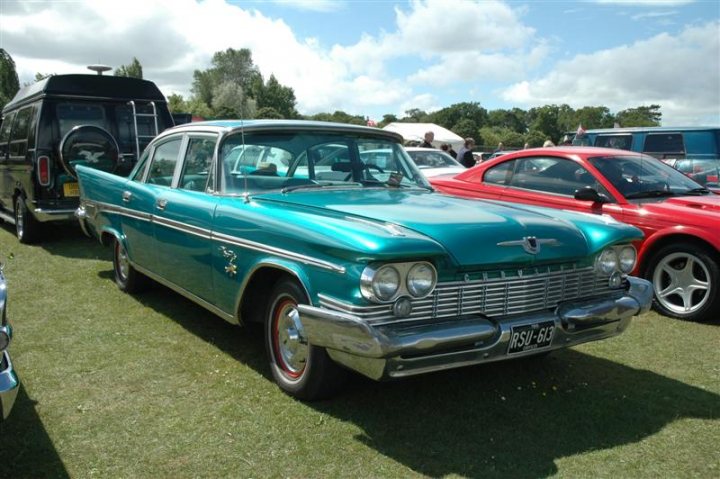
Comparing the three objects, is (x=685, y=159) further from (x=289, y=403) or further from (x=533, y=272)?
(x=289, y=403)

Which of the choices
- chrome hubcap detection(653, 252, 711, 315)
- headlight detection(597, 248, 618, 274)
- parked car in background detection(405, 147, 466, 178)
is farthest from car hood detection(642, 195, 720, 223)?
parked car in background detection(405, 147, 466, 178)

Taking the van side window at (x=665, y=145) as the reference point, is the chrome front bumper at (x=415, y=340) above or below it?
below

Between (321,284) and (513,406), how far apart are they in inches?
56.9

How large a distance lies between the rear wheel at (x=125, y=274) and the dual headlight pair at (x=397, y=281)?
11.7 ft

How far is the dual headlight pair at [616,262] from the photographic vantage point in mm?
3980

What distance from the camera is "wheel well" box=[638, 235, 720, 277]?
5691mm

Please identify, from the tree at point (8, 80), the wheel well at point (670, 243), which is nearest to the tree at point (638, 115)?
the tree at point (8, 80)

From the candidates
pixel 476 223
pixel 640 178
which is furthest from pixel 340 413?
pixel 640 178

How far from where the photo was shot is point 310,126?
4730 mm

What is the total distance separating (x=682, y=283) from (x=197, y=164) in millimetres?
4398

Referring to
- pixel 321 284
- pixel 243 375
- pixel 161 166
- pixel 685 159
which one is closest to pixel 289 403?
pixel 243 375

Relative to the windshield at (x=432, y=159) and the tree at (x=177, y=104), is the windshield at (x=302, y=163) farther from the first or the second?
the tree at (x=177, y=104)

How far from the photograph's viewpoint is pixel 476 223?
11.8ft

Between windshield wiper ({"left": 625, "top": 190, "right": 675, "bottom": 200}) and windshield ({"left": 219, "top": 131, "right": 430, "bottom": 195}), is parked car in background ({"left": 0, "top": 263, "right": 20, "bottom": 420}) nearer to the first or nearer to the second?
windshield ({"left": 219, "top": 131, "right": 430, "bottom": 195})
